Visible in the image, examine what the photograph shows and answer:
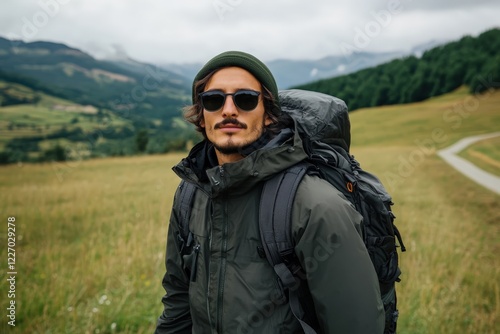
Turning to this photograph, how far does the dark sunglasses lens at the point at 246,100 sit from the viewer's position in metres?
2.01

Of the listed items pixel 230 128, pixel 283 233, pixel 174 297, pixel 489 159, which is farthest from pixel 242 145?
pixel 489 159

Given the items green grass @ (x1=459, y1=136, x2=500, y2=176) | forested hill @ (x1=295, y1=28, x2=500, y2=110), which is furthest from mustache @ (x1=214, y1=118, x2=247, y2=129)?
forested hill @ (x1=295, y1=28, x2=500, y2=110)

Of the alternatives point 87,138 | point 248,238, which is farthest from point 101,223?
point 87,138

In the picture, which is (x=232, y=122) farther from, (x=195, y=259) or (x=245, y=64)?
(x=195, y=259)

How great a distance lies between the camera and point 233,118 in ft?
6.66

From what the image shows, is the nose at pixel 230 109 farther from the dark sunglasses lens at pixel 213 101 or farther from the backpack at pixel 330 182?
the backpack at pixel 330 182

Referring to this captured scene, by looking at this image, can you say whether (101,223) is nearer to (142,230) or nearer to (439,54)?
(142,230)

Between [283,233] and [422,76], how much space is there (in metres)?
108

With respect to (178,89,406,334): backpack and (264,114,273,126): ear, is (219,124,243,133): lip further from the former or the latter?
(178,89,406,334): backpack

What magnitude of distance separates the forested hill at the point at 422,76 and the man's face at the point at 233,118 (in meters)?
87.3

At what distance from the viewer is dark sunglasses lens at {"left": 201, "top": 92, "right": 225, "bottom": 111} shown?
206 cm

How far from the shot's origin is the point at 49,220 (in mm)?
8367

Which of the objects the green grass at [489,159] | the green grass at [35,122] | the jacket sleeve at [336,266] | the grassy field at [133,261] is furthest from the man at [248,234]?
the green grass at [35,122]

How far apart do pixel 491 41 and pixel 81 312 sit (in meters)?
132
